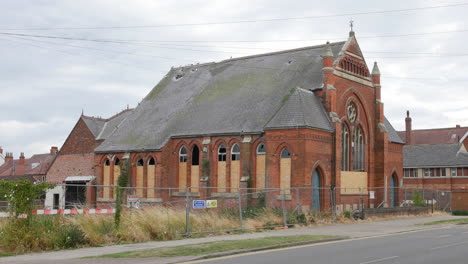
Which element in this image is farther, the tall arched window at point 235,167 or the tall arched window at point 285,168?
the tall arched window at point 235,167

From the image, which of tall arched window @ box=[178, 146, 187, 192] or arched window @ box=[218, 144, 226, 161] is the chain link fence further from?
arched window @ box=[218, 144, 226, 161]

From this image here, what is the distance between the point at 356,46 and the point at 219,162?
13.2 metres

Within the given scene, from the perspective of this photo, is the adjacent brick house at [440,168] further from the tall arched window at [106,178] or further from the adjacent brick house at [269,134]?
the tall arched window at [106,178]

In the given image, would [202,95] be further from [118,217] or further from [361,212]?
[118,217]

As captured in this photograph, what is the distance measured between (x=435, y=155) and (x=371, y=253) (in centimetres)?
5433

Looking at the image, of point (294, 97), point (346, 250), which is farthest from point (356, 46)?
point (346, 250)

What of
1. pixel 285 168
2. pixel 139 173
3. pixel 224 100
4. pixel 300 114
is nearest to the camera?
pixel 300 114

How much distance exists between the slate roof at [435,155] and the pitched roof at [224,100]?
99.2 ft

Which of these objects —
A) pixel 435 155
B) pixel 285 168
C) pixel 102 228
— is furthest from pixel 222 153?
pixel 435 155

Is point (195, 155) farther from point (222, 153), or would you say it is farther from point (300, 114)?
point (300, 114)

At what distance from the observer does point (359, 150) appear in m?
42.5

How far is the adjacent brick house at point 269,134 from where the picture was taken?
119 feet

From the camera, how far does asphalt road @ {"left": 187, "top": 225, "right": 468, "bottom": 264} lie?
15.3 m

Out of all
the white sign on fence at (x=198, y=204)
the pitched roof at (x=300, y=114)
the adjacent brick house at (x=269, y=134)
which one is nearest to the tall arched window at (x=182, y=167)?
the adjacent brick house at (x=269, y=134)
